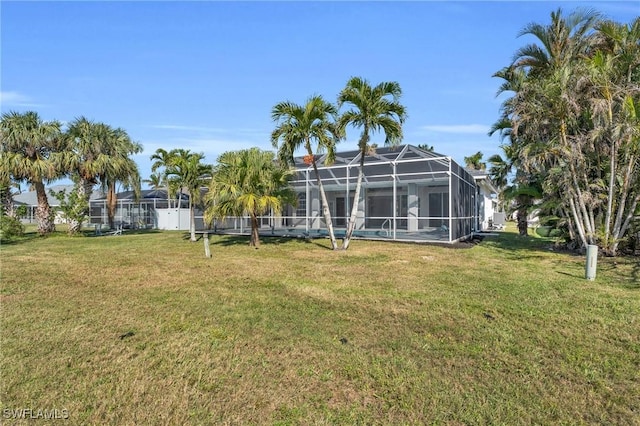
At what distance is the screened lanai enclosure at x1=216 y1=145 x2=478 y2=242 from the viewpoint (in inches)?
613

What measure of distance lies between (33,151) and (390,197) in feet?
62.5

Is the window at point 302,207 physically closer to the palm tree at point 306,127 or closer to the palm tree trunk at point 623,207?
the palm tree at point 306,127

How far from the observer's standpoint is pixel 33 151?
57.8 ft

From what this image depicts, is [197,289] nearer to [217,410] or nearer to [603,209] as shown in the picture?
[217,410]

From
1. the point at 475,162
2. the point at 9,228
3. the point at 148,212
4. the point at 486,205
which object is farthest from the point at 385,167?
the point at 475,162

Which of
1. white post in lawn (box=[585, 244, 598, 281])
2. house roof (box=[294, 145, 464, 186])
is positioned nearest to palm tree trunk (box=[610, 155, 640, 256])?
white post in lawn (box=[585, 244, 598, 281])

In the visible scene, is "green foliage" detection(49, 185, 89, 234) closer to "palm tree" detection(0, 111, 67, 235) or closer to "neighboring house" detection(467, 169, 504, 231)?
"palm tree" detection(0, 111, 67, 235)

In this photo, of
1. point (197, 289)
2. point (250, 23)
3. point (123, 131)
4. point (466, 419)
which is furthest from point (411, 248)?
point (123, 131)

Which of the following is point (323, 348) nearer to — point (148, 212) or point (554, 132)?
point (554, 132)

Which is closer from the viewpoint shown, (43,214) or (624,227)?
(624,227)

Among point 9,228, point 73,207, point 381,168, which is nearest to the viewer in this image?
point 9,228

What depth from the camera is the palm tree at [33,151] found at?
16922 millimetres

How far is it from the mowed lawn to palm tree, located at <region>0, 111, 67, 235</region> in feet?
41.6

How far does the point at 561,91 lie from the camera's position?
982 centimetres
